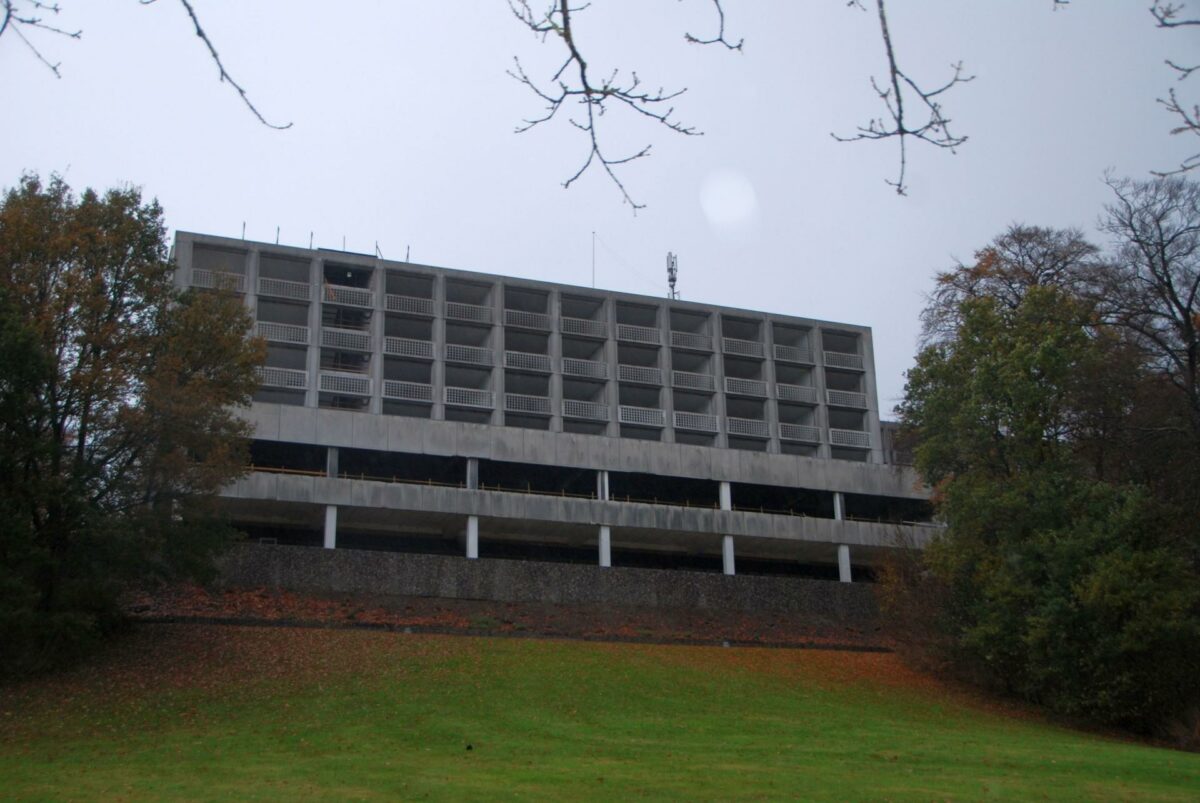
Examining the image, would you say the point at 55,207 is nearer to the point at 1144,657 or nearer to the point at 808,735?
the point at 808,735

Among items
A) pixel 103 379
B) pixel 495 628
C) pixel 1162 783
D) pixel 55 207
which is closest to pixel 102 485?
pixel 103 379

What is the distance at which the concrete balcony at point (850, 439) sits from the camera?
218ft

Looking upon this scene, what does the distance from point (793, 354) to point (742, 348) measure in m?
3.24

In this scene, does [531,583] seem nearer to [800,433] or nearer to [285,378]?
[285,378]

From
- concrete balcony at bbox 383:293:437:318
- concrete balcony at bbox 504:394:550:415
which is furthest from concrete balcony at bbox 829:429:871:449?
concrete balcony at bbox 383:293:437:318

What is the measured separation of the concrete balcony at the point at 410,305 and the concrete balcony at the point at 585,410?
8605 millimetres

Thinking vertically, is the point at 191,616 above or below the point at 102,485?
below

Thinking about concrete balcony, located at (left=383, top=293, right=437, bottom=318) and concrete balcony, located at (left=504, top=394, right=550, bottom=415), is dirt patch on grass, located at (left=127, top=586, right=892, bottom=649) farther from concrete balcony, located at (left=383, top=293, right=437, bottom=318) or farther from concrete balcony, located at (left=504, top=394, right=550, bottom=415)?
concrete balcony, located at (left=383, top=293, right=437, bottom=318)

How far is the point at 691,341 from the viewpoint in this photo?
6594cm

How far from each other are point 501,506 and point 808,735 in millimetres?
24341

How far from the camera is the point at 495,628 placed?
36.9 meters

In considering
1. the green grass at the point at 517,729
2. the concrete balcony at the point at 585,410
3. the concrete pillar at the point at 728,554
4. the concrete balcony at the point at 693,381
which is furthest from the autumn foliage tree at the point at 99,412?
the concrete balcony at the point at 693,381

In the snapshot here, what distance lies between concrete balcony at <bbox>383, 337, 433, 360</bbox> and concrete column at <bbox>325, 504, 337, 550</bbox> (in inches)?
636

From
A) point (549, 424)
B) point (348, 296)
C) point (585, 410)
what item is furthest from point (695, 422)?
point (348, 296)
